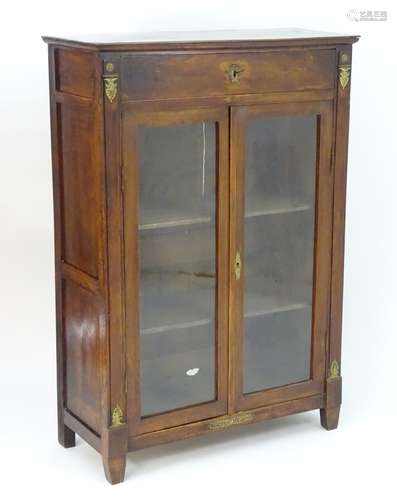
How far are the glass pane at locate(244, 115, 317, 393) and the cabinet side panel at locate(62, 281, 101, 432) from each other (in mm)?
528

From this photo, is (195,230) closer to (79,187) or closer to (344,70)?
(79,187)

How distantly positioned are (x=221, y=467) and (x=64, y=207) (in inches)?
38.8

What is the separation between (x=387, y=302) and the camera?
199 inches

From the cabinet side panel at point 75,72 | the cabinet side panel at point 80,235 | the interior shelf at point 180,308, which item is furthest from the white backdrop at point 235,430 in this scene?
the cabinet side panel at point 75,72

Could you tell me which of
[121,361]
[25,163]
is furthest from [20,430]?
[25,163]

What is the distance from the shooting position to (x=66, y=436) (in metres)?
4.08

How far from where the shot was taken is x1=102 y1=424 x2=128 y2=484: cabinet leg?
3.76m

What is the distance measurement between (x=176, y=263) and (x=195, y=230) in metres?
0.12

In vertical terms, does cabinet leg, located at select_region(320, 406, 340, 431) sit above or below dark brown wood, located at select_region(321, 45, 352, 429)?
below

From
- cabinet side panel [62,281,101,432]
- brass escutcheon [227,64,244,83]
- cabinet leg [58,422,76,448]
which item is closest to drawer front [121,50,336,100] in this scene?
brass escutcheon [227,64,244,83]

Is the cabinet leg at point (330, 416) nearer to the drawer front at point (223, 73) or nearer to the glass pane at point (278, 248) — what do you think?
the glass pane at point (278, 248)

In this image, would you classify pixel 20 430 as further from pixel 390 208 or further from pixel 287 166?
pixel 390 208

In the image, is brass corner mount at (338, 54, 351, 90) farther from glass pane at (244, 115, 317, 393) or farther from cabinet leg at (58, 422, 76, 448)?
cabinet leg at (58, 422, 76, 448)

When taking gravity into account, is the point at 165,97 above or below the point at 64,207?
above
